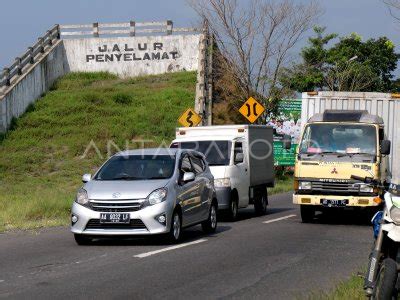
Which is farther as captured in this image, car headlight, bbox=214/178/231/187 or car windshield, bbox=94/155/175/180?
car headlight, bbox=214/178/231/187

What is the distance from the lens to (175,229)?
51.1 feet

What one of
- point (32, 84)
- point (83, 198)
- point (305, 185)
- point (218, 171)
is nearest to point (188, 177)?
point (83, 198)

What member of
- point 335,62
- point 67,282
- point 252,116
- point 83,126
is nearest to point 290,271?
point 67,282

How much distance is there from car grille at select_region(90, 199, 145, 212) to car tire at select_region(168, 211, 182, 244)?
0.73 metres

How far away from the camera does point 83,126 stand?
43.8 meters

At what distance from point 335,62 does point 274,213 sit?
35.1 m

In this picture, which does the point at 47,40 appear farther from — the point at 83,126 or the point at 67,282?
the point at 67,282

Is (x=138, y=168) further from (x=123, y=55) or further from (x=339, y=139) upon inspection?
(x=123, y=55)

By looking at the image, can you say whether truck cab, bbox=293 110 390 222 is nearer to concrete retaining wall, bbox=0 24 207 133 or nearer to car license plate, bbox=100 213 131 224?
car license plate, bbox=100 213 131 224

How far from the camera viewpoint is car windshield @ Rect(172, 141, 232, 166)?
21609 mm

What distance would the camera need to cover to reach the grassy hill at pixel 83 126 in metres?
36.5

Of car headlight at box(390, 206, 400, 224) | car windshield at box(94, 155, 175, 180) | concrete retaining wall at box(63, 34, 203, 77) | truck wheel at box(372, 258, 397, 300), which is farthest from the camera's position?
concrete retaining wall at box(63, 34, 203, 77)

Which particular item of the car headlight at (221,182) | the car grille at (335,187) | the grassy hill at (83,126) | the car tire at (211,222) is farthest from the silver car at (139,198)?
the grassy hill at (83,126)

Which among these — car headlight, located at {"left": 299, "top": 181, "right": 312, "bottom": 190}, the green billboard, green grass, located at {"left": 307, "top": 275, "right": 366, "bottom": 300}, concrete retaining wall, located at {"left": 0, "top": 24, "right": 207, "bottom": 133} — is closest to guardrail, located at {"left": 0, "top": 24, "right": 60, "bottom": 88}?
→ concrete retaining wall, located at {"left": 0, "top": 24, "right": 207, "bottom": 133}
